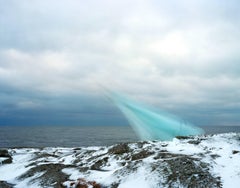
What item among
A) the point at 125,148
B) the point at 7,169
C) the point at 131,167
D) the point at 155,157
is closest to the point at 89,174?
the point at 131,167

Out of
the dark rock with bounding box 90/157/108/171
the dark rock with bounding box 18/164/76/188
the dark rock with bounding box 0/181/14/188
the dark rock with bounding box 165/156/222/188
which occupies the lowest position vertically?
the dark rock with bounding box 0/181/14/188

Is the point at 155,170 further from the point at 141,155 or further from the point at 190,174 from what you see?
the point at 141,155

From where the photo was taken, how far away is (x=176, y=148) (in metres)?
30.7

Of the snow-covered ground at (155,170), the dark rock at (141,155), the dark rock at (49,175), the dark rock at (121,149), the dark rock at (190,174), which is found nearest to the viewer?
the dark rock at (190,174)

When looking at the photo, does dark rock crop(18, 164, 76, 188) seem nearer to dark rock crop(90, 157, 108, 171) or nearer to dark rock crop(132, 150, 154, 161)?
dark rock crop(90, 157, 108, 171)

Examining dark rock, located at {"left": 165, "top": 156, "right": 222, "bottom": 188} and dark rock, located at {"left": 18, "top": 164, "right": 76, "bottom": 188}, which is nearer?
dark rock, located at {"left": 165, "top": 156, "right": 222, "bottom": 188}

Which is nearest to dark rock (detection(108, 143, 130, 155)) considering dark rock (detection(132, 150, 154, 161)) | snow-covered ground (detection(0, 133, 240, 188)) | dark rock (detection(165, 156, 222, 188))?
snow-covered ground (detection(0, 133, 240, 188))

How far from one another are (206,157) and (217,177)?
4.22 metres

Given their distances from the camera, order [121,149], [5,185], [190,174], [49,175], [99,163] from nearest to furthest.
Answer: [190,174]
[5,185]
[49,175]
[99,163]
[121,149]

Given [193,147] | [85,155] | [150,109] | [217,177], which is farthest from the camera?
[150,109]

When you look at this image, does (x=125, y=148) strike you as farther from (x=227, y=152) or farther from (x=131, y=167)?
(x=227, y=152)

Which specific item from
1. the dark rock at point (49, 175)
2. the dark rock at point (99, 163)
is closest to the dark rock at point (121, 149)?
the dark rock at point (99, 163)

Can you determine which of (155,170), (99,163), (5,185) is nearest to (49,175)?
(5,185)

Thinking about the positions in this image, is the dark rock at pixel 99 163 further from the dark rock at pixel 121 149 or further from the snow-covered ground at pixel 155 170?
the dark rock at pixel 121 149
